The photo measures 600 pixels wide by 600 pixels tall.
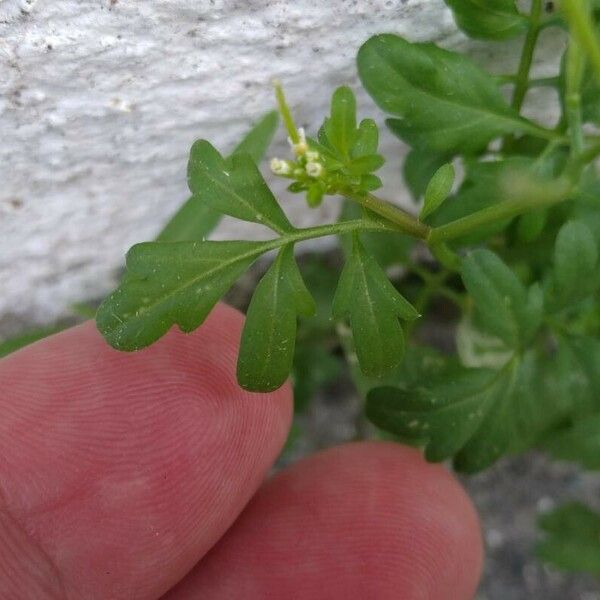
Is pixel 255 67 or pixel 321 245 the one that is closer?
pixel 255 67

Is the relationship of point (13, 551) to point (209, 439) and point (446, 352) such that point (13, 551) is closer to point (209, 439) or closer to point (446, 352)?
point (209, 439)

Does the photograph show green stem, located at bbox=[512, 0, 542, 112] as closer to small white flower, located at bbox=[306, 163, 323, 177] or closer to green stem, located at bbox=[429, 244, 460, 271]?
green stem, located at bbox=[429, 244, 460, 271]

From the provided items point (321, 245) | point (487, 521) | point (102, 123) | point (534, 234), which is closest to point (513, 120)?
point (534, 234)

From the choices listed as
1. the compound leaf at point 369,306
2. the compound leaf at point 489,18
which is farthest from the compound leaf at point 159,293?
the compound leaf at point 489,18

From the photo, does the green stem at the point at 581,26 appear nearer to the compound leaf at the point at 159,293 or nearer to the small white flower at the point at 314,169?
the small white flower at the point at 314,169

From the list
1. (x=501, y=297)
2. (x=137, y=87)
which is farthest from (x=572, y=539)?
(x=137, y=87)

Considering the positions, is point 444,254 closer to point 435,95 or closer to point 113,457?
point 435,95
